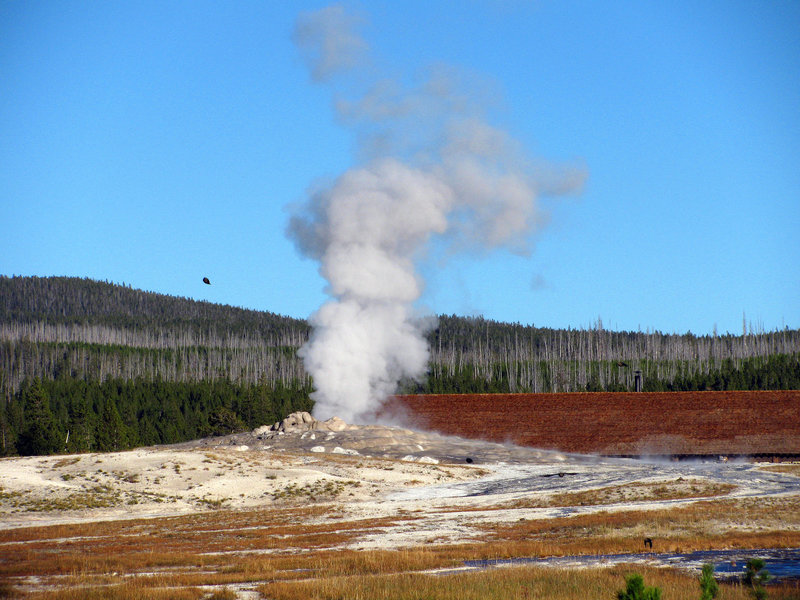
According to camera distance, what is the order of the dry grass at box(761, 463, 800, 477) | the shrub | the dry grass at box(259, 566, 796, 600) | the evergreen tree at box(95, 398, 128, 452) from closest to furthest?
the shrub < the dry grass at box(259, 566, 796, 600) < the dry grass at box(761, 463, 800, 477) < the evergreen tree at box(95, 398, 128, 452)

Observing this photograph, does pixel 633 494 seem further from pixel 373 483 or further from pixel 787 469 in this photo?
pixel 787 469

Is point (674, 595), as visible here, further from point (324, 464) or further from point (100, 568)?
point (324, 464)

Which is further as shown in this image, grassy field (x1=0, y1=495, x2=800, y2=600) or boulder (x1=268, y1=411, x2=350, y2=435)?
boulder (x1=268, y1=411, x2=350, y2=435)

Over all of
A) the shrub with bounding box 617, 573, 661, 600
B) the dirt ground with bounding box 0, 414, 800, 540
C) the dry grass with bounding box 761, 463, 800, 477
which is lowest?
the dirt ground with bounding box 0, 414, 800, 540

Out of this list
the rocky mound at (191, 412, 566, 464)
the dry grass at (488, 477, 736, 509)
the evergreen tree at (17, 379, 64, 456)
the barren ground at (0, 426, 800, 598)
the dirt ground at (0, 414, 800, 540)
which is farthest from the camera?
the evergreen tree at (17, 379, 64, 456)

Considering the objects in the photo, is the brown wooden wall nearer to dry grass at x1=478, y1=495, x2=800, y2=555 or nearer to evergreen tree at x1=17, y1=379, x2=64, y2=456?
dry grass at x1=478, y1=495, x2=800, y2=555

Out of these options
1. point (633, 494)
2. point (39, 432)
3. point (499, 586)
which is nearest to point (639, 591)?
point (499, 586)

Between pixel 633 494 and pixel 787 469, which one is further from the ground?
pixel 787 469

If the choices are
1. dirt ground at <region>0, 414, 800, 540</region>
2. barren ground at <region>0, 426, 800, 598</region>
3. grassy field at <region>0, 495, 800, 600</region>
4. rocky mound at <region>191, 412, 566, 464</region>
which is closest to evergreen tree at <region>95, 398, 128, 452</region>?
rocky mound at <region>191, 412, 566, 464</region>

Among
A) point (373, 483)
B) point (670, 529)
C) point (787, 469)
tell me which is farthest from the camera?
point (787, 469)

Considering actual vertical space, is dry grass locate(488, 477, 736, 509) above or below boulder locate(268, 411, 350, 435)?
below

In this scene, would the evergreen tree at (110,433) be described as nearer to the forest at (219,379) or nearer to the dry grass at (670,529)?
the forest at (219,379)

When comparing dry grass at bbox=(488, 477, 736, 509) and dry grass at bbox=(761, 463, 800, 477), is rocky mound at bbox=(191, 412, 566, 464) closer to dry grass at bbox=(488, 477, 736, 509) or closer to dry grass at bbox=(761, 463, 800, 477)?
dry grass at bbox=(761, 463, 800, 477)

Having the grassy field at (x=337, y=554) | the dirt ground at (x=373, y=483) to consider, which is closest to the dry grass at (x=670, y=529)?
the grassy field at (x=337, y=554)
